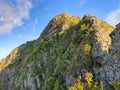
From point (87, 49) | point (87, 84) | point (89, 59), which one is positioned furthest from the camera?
point (87, 49)

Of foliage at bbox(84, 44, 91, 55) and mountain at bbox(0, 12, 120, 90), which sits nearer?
mountain at bbox(0, 12, 120, 90)

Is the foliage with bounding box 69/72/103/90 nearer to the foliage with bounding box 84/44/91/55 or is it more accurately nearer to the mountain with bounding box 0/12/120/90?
the mountain with bounding box 0/12/120/90

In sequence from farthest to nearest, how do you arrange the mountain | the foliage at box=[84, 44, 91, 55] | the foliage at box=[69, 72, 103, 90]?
the foliage at box=[84, 44, 91, 55] < the mountain < the foliage at box=[69, 72, 103, 90]

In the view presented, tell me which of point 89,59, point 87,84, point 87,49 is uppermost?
point 87,49

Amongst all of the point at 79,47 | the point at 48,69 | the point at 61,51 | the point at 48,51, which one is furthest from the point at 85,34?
the point at 48,51

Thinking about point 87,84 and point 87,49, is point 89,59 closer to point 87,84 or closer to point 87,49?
point 87,49

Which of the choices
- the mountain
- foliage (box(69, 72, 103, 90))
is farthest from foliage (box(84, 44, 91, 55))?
foliage (box(69, 72, 103, 90))

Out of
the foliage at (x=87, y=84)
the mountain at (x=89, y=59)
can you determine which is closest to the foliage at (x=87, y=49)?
the mountain at (x=89, y=59)

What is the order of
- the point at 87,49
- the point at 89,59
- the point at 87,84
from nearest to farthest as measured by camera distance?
the point at 87,84 < the point at 89,59 < the point at 87,49

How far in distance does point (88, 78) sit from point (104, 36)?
23389 mm

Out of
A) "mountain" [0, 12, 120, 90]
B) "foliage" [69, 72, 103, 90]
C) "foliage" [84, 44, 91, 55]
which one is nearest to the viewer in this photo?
"foliage" [69, 72, 103, 90]

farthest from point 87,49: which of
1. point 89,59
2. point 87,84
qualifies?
point 87,84

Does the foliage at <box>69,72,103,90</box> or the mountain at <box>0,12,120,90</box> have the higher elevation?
the mountain at <box>0,12,120,90</box>

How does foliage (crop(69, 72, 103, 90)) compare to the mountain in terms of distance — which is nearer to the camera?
foliage (crop(69, 72, 103, 90))
